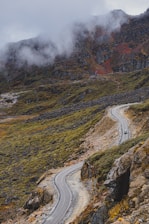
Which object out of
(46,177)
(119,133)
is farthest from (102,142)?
(46,177)

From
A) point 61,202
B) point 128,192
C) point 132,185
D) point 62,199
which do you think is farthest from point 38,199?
point 132,185

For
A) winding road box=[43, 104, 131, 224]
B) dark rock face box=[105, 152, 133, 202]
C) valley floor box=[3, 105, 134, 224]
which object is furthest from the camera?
valley floor box=[3, 105, 134, 224]

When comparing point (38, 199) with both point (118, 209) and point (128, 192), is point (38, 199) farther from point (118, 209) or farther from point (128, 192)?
point (118, 209)

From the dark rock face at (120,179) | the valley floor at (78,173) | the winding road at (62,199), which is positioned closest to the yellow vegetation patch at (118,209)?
the dark rock face at (120,179)

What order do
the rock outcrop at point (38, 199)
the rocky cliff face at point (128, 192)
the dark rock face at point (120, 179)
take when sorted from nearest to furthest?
the rocky cliff face at point (128, 192) < the dark rock face at point (120, 179) < the rock outcrop at point (38, 199)

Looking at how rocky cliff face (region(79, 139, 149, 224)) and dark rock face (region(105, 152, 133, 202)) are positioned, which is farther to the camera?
dark rock face (region(105, 152, 133, 202))

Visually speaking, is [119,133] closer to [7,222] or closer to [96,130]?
[96,130]

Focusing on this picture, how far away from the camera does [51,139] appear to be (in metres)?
98.3

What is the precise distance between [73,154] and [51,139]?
28.4 metres

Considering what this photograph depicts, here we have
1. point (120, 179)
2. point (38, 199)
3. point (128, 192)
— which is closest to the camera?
point (128, 192)

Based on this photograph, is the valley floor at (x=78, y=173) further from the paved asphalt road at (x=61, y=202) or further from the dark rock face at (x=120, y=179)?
the dark rock face at (x=120, y=179)

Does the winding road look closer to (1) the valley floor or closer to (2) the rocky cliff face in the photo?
(1) the valley floor

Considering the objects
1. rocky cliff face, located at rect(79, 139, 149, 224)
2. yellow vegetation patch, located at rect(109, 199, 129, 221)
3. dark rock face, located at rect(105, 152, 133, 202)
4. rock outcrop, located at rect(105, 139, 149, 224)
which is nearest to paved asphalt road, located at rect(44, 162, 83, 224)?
rocky cliff face, located at rect(79, 139, 149, 224)

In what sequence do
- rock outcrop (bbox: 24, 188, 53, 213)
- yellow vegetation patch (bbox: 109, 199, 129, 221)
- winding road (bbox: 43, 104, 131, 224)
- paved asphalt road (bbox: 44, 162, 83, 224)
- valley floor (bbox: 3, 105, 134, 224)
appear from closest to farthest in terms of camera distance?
yellow vegetation patch (bbox: 109, 199, 129, 221)
paved asphalt road (bbox: 44, 162, 83, 224)
winding road (bbox: 43, 104, 131, 224)
valley floor (bbox: 3, 105, 134, 224)
rock outcrop (bbox: 24, 188, 53, 213)
